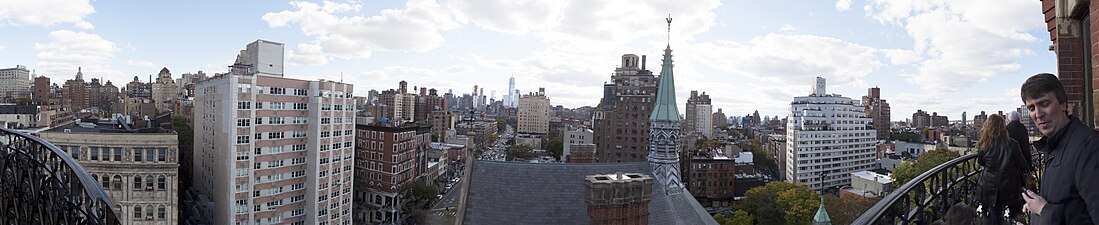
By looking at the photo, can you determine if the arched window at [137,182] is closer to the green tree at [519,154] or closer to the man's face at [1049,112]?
the man's face at [1049,112]

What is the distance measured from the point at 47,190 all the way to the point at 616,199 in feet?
27.3

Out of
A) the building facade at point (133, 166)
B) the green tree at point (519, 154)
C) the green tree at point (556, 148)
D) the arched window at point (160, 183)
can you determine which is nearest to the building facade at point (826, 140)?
the green tree at point (519, 154)

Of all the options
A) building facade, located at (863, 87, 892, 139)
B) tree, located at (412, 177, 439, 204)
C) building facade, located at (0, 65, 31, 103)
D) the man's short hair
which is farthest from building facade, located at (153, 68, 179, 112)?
building facade, located at (863, 87, 892, 139)

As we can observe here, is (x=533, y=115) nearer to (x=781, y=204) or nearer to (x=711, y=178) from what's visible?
(x=711, y=178)

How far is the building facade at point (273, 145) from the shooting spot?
32719mm

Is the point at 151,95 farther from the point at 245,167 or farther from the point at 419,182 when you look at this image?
the point at 245,167

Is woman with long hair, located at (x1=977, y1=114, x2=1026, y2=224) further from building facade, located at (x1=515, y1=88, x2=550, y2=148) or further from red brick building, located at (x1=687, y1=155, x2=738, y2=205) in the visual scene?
building facade, located at (x1=515, y1=88, x2=550, y2=148)

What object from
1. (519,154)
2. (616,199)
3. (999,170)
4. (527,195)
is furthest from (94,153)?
(519,154)

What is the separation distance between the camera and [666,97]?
85.6 feet

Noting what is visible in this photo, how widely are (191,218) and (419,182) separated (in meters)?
22.0

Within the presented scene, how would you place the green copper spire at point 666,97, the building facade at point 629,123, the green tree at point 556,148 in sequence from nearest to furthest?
the green copper spire at point 666,97 < the building facade at point 629,123 < the green tree at point 556,148

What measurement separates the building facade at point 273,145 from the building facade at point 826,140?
5284cm

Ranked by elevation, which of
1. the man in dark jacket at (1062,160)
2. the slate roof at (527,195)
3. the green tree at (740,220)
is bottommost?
the green tree at (740,220)

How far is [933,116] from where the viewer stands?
16800 cm
